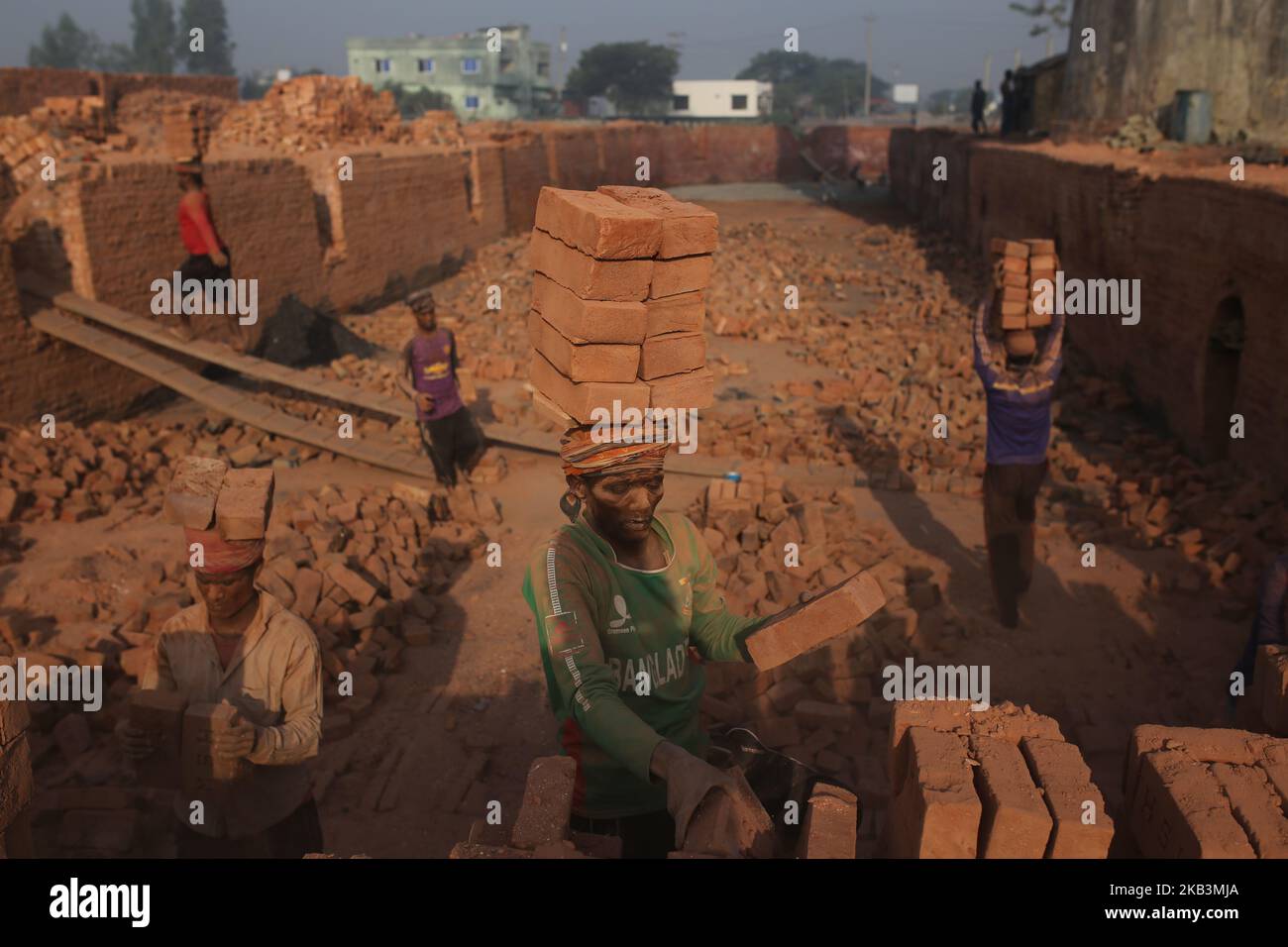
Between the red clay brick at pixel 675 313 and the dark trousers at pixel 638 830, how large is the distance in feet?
4.97

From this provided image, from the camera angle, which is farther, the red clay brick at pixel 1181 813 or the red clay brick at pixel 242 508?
the red clay brick at pixel 242 508

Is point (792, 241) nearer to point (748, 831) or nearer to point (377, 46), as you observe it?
point (748, 831)

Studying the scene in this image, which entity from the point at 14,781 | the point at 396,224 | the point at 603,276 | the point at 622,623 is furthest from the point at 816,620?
the point at 396,224

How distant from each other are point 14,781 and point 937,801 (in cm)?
221

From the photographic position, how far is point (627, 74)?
80750 millimetres

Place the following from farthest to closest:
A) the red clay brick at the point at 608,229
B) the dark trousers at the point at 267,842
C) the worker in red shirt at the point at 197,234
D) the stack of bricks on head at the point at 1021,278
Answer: the worker in red shirt at the point at 197,234 < the stack of bricks on head at the point at 1021,278 < the dark trousers at the point at 267,842 < the red clay brick at the point at 608,229

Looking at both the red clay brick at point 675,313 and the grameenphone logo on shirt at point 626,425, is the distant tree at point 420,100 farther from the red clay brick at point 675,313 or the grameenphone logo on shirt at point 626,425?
the grameenphone logo on shirt at point 626,425

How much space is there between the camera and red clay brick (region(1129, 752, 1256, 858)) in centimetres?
238

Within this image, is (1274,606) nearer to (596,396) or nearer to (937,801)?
(937,801)

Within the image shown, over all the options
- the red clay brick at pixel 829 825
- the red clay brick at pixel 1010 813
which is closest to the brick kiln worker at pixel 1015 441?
the red clay brick at pixel 1010 813

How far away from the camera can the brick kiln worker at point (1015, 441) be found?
617cm

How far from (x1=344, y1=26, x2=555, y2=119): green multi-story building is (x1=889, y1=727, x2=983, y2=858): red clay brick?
68.5 m

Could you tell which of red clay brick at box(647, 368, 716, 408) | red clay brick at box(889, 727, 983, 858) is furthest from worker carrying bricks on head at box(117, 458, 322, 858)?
red clay brick at box(889, 727, 983, 858)

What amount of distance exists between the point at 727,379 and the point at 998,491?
6765mm
